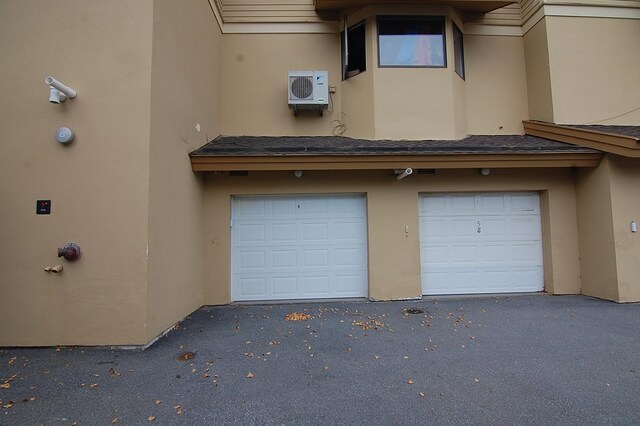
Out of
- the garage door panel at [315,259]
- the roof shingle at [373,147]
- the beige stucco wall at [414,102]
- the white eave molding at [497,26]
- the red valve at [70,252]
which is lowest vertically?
the garage door panel at [315,259]

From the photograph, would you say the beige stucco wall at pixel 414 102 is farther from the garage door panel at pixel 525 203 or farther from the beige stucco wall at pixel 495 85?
the garage door panel at pixel 525 203

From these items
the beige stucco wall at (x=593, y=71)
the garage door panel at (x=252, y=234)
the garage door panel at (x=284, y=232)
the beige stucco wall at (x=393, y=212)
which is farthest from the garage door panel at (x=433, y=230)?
the beige stucco wall at (x=593, y=71)

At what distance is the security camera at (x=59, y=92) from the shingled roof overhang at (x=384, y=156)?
1.79 m

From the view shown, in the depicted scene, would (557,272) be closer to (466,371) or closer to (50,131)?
(466,371)

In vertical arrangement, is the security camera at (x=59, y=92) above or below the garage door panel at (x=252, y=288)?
above

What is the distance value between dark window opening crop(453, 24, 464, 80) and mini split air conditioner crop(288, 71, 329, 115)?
2.89 metres

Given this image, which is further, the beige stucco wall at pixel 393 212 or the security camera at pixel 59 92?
the beige stucco wall at pixel 393 212

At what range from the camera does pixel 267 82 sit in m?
7.11

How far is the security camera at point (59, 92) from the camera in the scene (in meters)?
3.88

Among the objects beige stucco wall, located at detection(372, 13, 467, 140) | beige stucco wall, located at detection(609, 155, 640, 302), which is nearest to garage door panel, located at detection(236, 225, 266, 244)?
beige stucco wall, located at detection(372, 13, 467, 140)

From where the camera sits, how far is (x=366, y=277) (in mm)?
6379

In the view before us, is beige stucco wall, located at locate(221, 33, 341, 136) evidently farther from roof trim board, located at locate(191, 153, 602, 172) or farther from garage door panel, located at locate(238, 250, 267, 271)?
garage door panel, located at locate(238, 250, 267, 271)

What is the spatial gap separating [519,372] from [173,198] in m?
4.87

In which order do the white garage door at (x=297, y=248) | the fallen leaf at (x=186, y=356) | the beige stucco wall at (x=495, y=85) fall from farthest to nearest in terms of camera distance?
1. the beige stucco wall at (x=495, y=85)
2. the white garage door at (x=297, y=248)
3. the fallen leaf at (x=186, y=356)
